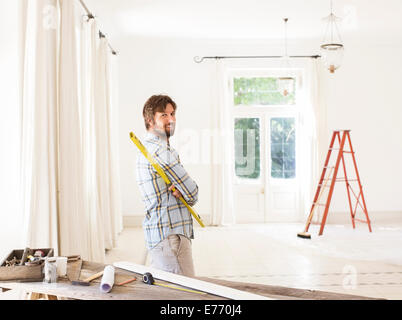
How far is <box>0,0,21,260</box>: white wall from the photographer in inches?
109

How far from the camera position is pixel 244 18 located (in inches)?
233

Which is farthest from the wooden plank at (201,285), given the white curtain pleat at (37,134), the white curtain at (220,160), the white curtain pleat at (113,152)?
the white curtain at (220,160)

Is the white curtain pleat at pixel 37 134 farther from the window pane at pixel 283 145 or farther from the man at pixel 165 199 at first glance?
the window pane at pixel 283 145

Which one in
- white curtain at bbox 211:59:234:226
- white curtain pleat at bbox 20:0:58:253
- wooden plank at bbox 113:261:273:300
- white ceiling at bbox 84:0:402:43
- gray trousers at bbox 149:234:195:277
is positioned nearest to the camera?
wooden plank at bbox 113:261:273:300

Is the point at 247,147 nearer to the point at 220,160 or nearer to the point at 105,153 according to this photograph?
the point at 220,160

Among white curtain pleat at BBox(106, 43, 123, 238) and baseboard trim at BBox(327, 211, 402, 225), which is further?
baseboard trim at BBox(327, 211, 402, 225)

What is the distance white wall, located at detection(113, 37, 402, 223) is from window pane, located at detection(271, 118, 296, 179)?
531 mm

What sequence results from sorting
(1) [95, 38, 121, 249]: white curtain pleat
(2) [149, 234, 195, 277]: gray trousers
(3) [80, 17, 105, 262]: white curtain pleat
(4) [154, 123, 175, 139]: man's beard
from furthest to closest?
(1) [95, 38, 121, 249]: white curtain pleat → (3) [80, 17, 105, 262]: white curtain pleat → (4) [154, 123, 175, 139]: man's beard → (2) [149, 234, 195, 277]: gray trousers

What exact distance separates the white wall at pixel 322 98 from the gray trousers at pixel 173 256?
5.12 meters

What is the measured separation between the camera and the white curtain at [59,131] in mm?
2811

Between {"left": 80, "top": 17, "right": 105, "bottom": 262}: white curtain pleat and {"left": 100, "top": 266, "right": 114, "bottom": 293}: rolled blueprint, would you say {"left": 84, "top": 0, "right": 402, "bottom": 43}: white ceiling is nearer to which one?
{"left": 80, "top": 17, "right": 105, "bottom": 262}: white curtain pleat

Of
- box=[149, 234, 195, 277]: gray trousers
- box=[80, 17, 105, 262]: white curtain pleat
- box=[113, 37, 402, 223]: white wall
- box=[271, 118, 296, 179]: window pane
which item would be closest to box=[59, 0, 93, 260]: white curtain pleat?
box=[80, 17, 105, 262]: white curtain pleat
